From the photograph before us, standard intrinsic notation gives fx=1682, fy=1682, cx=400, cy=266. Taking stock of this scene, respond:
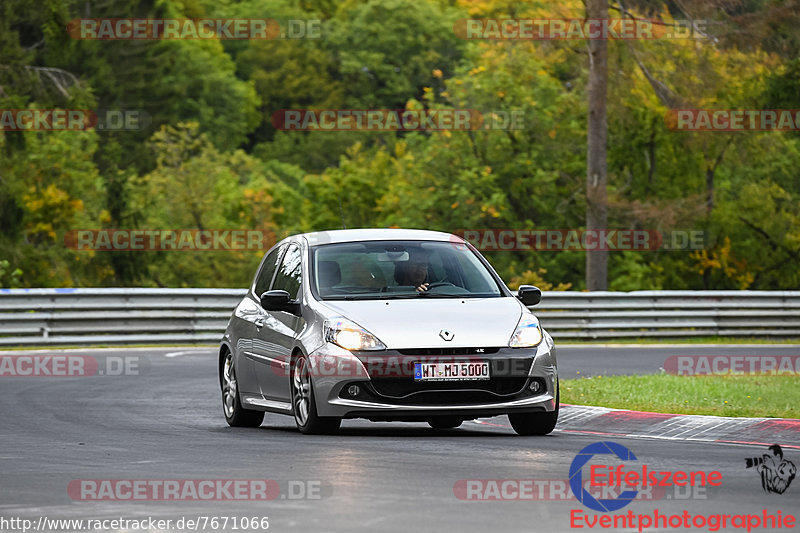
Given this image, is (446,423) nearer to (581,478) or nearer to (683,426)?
(683,426)

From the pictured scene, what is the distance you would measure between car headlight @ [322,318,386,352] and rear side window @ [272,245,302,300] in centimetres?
114

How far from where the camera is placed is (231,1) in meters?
135

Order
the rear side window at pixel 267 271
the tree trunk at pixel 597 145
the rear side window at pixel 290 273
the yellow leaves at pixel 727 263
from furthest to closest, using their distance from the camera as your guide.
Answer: the yellow leaves at pixel 727 263 < the tree trunk at pixel 597 145 < the rear side window at pixel 267 271 < the rear side window at pixel 290 273

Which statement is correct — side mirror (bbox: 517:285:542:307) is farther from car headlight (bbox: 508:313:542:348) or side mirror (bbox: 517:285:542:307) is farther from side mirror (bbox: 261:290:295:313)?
side mirror (bbox: 261:290:295:313)

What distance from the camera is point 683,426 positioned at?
531 inches

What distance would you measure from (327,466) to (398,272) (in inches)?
134

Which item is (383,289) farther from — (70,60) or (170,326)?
(70,60)

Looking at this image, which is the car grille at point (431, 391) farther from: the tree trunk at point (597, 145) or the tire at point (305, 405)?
the tree trunk at point (597, 145)

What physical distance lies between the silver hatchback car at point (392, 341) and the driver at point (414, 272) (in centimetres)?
1

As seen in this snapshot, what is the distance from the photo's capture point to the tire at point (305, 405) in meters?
12.7

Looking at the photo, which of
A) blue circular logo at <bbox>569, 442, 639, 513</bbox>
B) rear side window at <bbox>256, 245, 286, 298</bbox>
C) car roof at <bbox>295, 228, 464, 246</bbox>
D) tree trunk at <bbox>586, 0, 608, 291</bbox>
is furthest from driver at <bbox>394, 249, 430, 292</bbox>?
tree trunk at <bbox>586, 0, 608, 291</bbox>

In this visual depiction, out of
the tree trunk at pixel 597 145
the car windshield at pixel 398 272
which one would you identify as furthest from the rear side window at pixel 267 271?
the tree trunk at pixel 597 145

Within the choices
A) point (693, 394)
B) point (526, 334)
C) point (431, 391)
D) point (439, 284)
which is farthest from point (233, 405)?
point (693, 394)

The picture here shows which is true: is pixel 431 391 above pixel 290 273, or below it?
below
